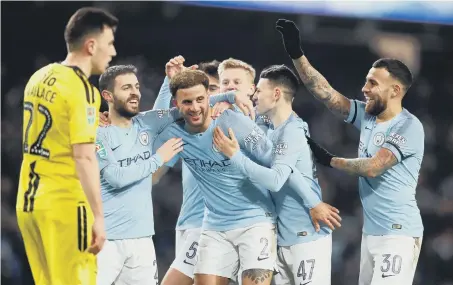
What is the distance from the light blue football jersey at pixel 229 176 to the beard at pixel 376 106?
837 millimetres

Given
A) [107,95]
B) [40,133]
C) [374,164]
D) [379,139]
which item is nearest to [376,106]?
[379,139]

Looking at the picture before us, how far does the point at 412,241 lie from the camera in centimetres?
571

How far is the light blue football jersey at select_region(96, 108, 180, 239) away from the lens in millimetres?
5473

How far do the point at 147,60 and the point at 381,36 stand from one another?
3.26 meters

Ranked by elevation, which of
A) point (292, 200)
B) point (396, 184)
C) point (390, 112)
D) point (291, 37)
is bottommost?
point (292, 200)

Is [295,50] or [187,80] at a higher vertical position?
[295,50]

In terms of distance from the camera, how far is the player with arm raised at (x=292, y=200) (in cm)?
559

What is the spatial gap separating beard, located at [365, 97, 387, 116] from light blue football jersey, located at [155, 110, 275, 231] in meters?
0.84

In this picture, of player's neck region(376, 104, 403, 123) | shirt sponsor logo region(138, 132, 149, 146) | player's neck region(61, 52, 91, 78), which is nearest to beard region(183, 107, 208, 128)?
shirt sponsor logo region(138, 132, 149, 146)

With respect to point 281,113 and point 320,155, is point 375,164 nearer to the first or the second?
point 320,155

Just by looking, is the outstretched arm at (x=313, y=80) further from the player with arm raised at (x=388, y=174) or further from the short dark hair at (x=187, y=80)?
the short dark hair at (x=187, y=80)

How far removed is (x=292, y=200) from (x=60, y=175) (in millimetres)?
1864

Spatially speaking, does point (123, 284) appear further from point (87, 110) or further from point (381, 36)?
point (381, 36)

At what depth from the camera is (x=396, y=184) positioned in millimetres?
5773
